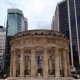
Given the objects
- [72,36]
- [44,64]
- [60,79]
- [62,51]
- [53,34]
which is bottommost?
[60,79]

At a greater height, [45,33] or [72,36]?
[72,36]

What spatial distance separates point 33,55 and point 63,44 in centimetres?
718

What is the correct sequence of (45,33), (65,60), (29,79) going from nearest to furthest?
(29,79) < (45,33) < (65,60)

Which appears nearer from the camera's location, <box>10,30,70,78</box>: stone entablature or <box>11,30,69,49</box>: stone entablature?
<box>10,30,70,78</box>: stone entablature

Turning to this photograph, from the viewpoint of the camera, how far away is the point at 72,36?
198875mm

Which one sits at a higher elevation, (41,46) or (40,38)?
(40,38)

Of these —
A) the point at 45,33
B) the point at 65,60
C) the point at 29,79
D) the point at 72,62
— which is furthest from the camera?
the point at 72,62

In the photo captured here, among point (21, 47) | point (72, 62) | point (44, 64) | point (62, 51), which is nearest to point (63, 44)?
point (62, 51)

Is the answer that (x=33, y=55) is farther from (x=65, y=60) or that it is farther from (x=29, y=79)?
(x=65, y=60)

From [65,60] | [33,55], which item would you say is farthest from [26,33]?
[65,60]

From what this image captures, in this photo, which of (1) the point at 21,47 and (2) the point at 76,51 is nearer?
(1) the point at 21,47

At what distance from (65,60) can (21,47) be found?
10201mm

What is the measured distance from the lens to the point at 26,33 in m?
41.9

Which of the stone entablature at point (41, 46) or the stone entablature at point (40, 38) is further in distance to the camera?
the stone entablature at point (40, 38)
